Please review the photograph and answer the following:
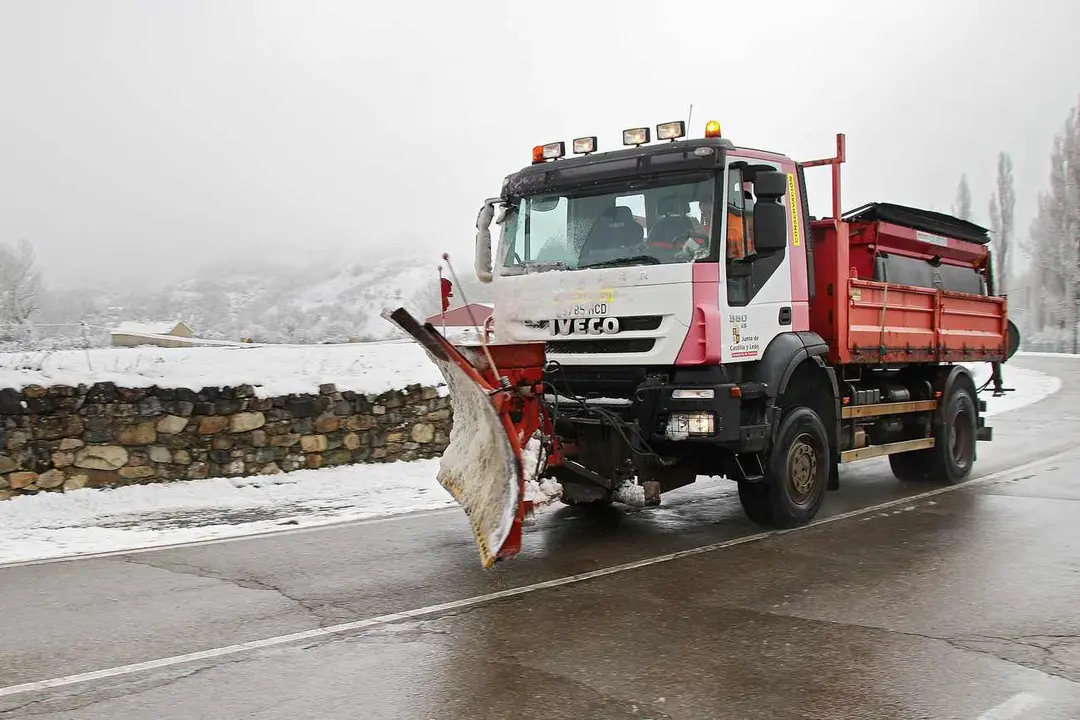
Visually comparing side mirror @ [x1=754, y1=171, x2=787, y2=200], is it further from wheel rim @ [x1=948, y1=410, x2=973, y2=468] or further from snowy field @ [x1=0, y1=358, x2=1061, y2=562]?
wheel rim @ [x1=948, y1=410, x2=973, y2=468]

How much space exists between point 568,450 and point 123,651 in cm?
349

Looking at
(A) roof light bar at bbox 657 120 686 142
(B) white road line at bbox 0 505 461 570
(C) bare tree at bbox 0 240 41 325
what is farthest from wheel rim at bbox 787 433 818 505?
(C) bare tree at bbox 0 240 41 325

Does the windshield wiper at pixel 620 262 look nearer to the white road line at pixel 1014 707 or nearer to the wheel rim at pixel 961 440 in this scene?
the white road line at pixel 1014 707

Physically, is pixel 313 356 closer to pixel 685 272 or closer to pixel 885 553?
pixel 685 272

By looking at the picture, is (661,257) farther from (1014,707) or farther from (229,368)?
(229,368)

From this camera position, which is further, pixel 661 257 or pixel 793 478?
pixel 793 478

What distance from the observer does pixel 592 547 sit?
24.1 feet

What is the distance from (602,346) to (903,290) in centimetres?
404

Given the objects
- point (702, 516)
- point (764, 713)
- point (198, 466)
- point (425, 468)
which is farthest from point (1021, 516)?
point (198, 466)

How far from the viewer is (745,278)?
23.9ft

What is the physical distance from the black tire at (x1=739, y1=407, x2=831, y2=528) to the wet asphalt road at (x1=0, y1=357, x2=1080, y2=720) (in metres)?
0.22

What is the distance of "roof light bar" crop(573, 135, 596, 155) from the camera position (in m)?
7.87

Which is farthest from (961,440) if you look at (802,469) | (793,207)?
(793,207)

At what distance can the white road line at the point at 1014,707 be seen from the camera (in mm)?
3885
